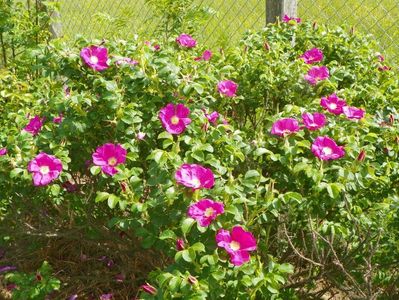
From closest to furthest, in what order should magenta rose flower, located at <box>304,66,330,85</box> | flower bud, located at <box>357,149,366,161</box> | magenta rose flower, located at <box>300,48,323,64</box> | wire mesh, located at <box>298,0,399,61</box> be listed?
flower bud, located at <box>357,149,366,161</box> < magenta rose flower, located at <box>304,66,330,85</box> < magenta rose flower, located at <box>300,48,323,64</box> < wire mesh, located at <box>298,0,399,61</box>

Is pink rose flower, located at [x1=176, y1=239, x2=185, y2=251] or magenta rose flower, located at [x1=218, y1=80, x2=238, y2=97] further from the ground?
magenta rose flower, located at [x1=218, y1=80, x2=238, y2=97]

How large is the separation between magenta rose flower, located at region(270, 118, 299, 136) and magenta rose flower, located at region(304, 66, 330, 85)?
0.40 m

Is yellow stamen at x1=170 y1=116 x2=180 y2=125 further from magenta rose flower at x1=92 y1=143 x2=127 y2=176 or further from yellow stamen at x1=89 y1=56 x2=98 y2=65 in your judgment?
yellow stamen at x1=89 y1=56 x2=98 y2=65

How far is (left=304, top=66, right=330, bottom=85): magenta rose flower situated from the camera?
7.47 feet

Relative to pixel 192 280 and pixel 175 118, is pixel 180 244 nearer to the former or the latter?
pixel 192 280

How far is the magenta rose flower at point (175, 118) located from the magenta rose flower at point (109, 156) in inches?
6.3

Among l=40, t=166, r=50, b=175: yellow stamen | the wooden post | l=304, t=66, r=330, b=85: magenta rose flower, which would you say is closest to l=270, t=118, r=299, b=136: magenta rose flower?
l=304, t=66, r=330, b=85: magenta rose flower

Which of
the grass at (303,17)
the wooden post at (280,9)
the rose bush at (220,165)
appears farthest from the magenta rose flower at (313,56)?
the grass at (303,17)

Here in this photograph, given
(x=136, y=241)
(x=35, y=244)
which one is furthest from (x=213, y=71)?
(x=35, y=244)

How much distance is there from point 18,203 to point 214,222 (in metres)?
1.13

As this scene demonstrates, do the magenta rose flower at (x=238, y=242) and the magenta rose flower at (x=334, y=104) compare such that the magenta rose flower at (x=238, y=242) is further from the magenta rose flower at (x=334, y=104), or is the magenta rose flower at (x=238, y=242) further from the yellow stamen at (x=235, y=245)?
the magenta rose flower at (x=334, y=104)

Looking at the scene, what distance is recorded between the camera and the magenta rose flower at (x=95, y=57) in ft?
6.77

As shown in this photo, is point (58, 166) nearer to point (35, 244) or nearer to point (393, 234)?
point (35, 244)

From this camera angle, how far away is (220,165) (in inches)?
73.4
